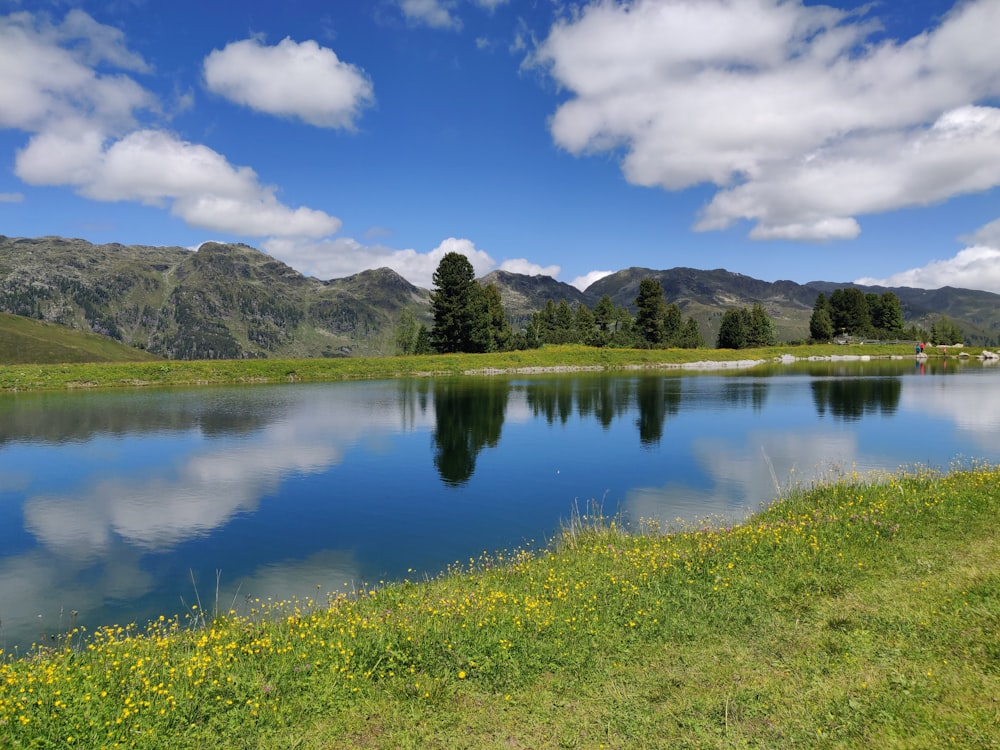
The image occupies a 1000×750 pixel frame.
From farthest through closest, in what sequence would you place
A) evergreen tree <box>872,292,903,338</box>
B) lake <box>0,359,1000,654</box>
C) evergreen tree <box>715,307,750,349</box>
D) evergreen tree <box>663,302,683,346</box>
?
1. evergreen tree <box>872,292,903,338</box>
2. evergreen tree <box>715,307,750,349</box>
3. evergreen tree <box>663,302,683,346</box>
4. lake <box>0,359,1000,654</box>

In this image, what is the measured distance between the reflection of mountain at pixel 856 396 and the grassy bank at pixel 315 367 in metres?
47.0

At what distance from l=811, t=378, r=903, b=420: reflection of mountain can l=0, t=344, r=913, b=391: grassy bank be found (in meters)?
47.0

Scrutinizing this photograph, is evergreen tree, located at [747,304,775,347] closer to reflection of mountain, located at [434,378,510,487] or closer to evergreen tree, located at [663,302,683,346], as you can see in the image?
evergreen tree, located at [663,302,683,346]

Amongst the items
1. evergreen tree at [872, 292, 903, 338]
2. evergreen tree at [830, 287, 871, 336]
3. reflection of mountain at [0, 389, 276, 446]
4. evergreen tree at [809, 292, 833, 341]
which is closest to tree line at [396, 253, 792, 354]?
evergreen tree at [809, 292, 833, 341]

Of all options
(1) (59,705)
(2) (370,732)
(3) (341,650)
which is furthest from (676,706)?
(1) (59,705)

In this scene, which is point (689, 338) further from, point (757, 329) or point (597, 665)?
point (597, 665)

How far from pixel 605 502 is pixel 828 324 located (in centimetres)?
18098

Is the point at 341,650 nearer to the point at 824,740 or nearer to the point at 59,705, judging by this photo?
the point at 59,705

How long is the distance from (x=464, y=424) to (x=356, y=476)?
18092mm

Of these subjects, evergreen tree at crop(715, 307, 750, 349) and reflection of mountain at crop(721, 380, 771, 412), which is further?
evergreen tree at crop(715, 307, 750, 349)

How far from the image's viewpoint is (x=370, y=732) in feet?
28.4

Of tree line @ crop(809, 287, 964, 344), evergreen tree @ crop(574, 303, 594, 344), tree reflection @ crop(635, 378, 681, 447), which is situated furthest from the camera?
tree line @ crop(809, 287, 964, 344)

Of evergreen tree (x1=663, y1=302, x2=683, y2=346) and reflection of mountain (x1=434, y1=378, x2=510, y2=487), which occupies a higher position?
evergreen tree (x1=663, y1=302, x2=683, y2=346)

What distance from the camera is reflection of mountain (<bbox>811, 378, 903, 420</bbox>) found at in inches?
2088
